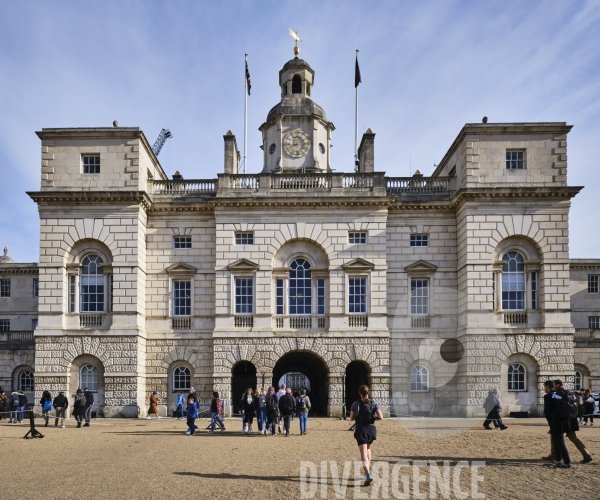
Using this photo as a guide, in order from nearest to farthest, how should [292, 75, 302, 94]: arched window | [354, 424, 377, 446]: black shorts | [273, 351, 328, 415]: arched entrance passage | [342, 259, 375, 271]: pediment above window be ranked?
1. [354, 424, 377, 446]: black shorts
2. [342, 259, 375, 271]: pediment above window
3. [273, 351, 328, 415]: arched entrance passage
4. [292, 75, 302, 94]: arched window

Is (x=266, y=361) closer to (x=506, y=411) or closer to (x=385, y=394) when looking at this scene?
(x=385, y=394)

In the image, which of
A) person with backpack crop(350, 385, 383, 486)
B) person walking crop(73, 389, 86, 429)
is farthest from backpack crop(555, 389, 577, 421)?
person walking crop(73, 389, 86, 429)

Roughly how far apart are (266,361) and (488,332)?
11.0m

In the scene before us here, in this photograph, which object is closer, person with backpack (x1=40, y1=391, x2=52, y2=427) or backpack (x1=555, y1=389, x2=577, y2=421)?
backpack (x1=555, y1=389, x2=577, y2=421)

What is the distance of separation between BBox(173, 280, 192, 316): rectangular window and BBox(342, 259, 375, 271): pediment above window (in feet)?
26.9

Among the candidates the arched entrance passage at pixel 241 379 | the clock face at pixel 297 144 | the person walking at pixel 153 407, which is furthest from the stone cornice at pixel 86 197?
the arched entrance passage at pixel 241 379

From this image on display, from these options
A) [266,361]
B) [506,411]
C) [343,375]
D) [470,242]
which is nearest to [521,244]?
[470,242]

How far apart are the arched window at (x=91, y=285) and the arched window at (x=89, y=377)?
290 cm

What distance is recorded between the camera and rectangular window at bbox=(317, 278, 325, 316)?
3622cm

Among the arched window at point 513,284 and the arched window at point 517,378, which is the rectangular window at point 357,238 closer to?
the arched window at point 513,284

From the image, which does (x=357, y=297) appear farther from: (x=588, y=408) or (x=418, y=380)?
(x=588, y=408)

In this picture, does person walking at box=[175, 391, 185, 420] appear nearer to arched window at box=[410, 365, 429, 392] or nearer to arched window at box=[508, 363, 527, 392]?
arched window at box=[410, 365, 429, 392]

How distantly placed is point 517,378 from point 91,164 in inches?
935

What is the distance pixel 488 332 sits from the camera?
113 ft
